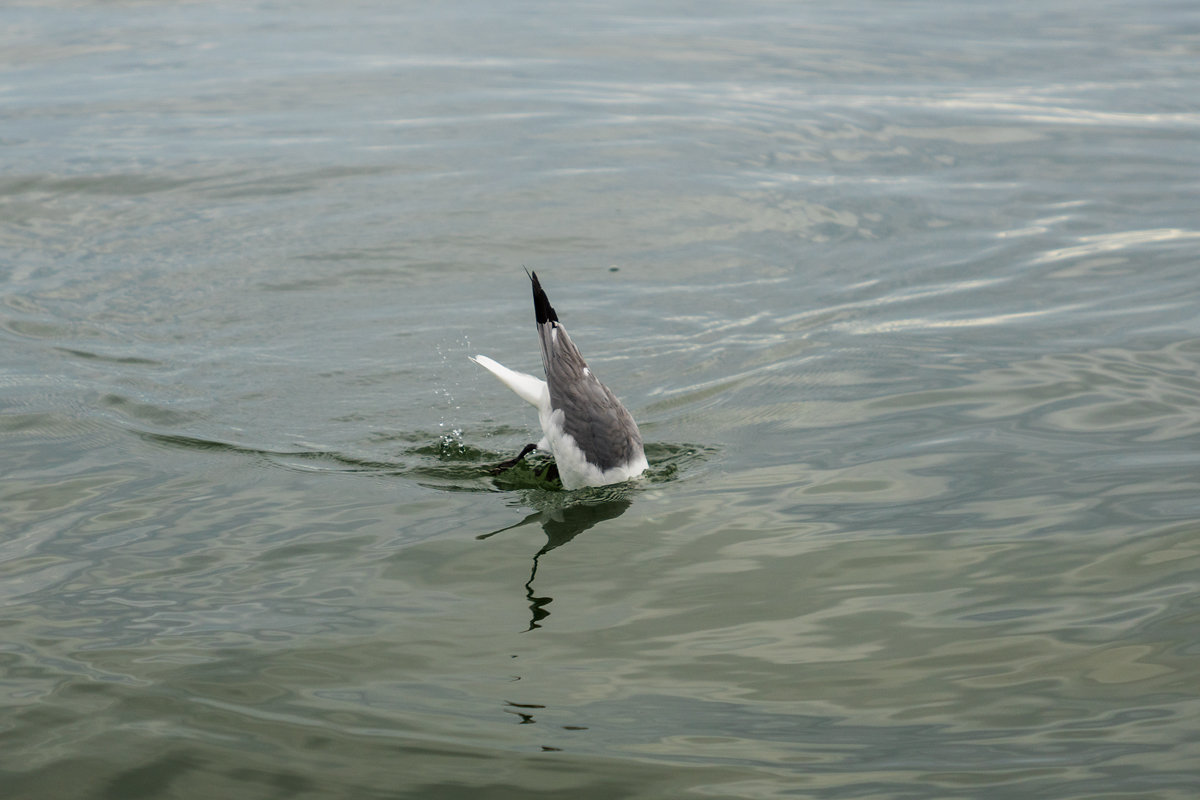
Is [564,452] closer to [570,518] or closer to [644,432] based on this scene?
[570,518]

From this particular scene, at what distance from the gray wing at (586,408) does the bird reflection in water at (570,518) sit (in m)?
0.24

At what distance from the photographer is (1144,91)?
1667cm

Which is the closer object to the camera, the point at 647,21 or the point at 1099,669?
the point at 1099,669

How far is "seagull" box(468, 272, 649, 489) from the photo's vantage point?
303 inches

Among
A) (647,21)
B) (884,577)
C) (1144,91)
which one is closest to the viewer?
(884,577)

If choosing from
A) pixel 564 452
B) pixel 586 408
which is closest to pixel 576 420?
pixel 586 408

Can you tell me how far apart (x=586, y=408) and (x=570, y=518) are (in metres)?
0.79

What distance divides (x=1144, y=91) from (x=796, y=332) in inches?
373

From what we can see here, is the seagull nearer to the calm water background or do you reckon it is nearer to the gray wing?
the gray wing

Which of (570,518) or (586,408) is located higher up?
(586,408)

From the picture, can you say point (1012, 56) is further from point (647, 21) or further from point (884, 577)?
point (884, 577)

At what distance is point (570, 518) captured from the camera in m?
7.41

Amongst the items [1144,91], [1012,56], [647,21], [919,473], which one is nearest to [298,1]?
[647,21]

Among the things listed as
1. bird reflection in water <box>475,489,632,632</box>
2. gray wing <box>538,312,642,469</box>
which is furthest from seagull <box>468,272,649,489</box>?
bird reflection in water <box>475,489,632,632</box>
